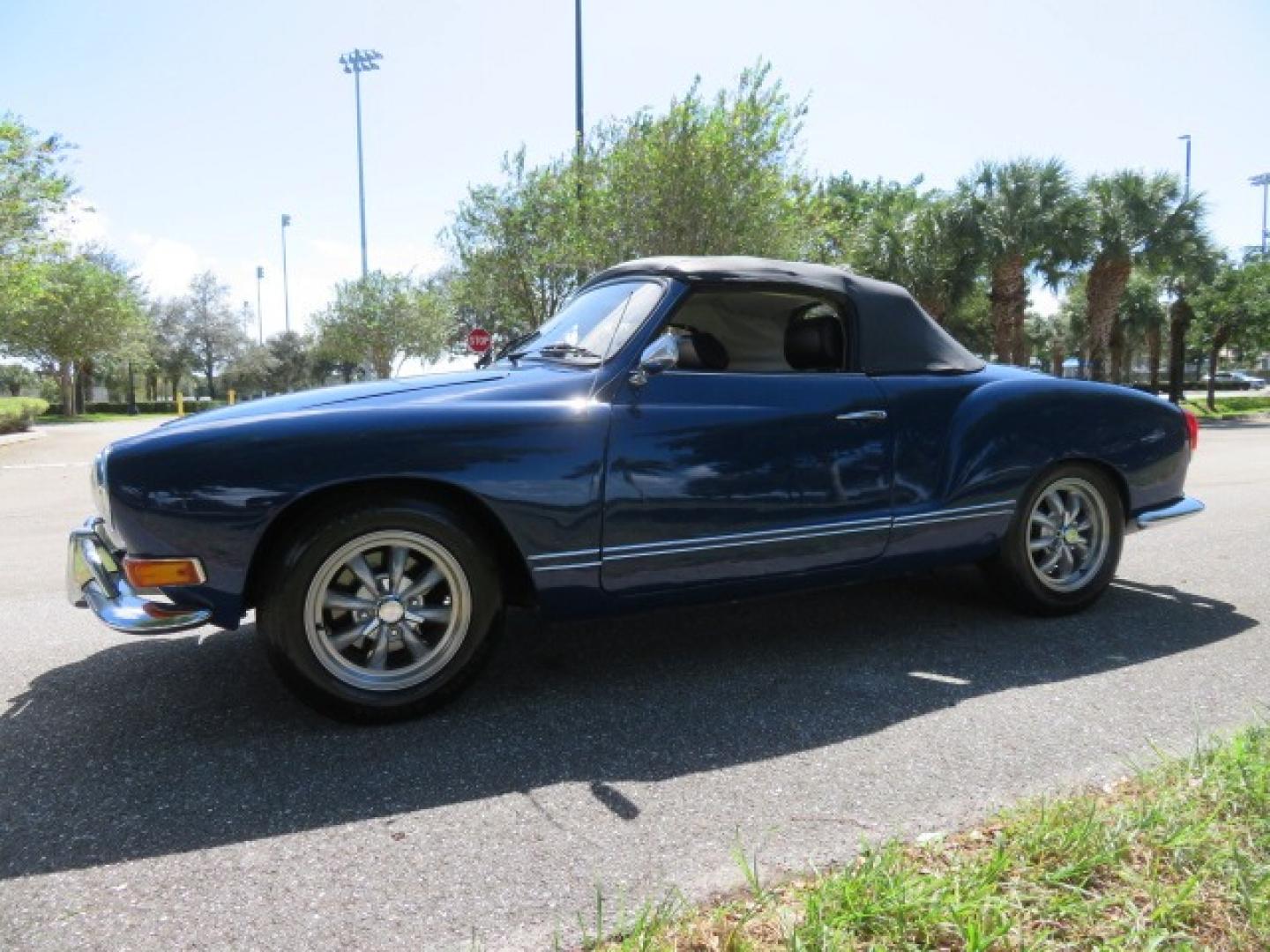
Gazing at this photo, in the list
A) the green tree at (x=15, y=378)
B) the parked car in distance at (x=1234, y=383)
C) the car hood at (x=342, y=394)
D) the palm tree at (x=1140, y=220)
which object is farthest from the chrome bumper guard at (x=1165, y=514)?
the green tree at (x=15, y=378)

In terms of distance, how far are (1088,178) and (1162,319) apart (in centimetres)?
1413

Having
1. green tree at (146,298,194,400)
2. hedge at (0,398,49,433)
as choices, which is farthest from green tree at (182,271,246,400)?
hedge at (0,398,49,433)

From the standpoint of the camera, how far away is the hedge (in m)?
24.0

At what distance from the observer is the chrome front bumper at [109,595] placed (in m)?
2.77

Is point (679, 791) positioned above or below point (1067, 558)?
below

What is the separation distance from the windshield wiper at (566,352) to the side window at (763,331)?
41 centimetres

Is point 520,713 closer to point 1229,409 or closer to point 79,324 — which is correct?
point 1229,409

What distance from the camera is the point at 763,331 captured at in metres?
4.15

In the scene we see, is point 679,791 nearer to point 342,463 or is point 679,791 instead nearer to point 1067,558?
point 342,463

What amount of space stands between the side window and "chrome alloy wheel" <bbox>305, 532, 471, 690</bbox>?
1.34 m

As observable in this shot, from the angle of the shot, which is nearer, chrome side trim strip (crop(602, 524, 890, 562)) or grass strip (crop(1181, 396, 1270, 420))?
chrome side trim strip (crop(602, 524, 890, 562))

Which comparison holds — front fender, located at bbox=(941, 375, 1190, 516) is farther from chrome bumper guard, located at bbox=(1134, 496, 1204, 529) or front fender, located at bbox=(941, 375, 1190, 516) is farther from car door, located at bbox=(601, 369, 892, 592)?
car door, located at bbox=(601, 369, 892, 592)

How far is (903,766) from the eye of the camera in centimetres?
265

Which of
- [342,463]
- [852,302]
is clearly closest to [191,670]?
[342,463]
